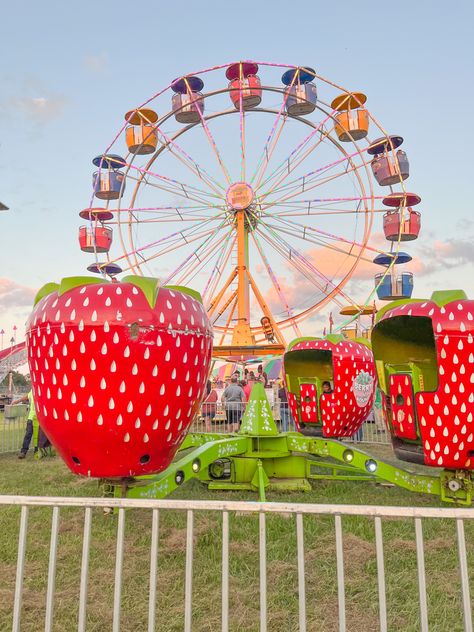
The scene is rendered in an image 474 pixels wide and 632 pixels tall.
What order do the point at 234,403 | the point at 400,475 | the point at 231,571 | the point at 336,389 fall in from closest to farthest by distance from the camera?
the point at 231,571
the point at 400,475
the point at 336,389
the point at 234,403

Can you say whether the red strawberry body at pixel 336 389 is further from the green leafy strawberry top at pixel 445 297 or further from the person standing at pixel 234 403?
the person standing at pixel 234 403

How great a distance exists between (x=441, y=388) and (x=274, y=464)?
2.26 metres

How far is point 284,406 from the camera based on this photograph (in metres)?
9.92

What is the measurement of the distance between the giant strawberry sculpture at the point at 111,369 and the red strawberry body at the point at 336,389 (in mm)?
2694

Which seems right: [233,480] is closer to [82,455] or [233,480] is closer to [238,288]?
[82,455]

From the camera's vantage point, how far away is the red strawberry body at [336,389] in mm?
4762

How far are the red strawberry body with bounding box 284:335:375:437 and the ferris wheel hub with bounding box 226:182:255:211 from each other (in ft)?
36.6

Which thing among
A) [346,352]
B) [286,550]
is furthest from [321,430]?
[286,550]

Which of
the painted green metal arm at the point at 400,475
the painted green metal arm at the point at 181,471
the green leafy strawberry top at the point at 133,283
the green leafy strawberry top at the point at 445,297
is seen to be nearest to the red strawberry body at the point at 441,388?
the green leafy strawberry top at the point at 445,297

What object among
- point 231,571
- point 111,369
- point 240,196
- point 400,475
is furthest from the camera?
point 240,196

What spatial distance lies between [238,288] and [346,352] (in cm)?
1186

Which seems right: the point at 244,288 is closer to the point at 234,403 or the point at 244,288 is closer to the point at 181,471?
the point at 234,403

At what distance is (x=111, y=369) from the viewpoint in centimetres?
214

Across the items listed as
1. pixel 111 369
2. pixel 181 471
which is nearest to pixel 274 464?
pixel 181 471
